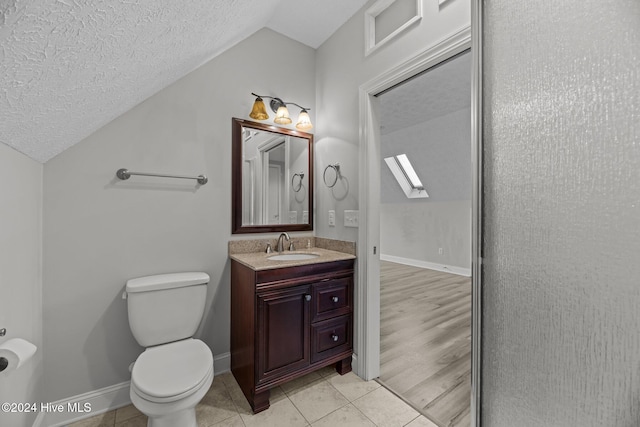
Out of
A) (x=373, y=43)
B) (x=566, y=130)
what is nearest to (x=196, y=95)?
(x=373, y=43)

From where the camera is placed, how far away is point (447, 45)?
1.36 m

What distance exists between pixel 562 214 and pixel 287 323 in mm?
1468

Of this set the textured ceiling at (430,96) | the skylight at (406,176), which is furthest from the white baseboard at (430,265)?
the textured ceiling at (430,96)

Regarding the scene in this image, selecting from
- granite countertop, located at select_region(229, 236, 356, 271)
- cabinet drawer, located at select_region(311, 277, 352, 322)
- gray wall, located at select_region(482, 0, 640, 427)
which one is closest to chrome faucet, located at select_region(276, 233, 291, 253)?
granite countertop, located at select_region(229, 236, 356, 271)

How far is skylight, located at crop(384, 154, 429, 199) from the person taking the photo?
5.09 metres

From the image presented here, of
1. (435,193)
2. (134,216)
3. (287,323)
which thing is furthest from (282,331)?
(435,193)

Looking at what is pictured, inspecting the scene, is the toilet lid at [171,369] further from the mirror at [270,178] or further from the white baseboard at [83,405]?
the mirror at [270,178]

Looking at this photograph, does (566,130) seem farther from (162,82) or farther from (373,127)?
(162,82)

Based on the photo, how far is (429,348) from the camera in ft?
7.29

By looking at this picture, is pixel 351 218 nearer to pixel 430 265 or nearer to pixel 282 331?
pixel 282 331

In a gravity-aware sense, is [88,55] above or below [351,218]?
above

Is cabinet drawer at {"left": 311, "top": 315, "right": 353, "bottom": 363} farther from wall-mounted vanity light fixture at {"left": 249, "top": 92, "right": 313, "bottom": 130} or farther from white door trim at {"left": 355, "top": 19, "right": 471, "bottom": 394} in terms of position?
wall-mounted vanity light fixture at {"left": 249, "top": 92, "right": 313, "bottom": 130}

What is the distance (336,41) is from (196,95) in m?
1.24

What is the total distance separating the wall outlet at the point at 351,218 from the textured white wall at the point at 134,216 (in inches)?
35.8
